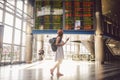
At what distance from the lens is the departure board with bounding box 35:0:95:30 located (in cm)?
2028

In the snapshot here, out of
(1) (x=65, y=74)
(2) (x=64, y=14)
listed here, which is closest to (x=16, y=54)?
(2) (x=64, y=14)

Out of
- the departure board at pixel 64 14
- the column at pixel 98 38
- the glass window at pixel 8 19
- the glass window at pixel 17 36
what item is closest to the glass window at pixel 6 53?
the glass window at pixel 17 36

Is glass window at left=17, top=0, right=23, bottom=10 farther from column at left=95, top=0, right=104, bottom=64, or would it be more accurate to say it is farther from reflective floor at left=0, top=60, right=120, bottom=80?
reflective floor at left=0, top=60, right=120, bottom=80

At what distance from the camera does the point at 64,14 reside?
20.8m

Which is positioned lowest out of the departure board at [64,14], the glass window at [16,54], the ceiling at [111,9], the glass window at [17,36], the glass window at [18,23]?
the glass window at [16,54]

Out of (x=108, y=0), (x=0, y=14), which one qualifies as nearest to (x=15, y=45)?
(x=0, y=14)

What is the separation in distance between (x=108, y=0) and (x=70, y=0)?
638 centimetres

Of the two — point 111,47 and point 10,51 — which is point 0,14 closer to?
point 10,51

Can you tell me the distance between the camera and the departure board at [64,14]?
66.5ft

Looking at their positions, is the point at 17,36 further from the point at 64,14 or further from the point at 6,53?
the point at 64,14

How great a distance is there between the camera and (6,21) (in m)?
14.5

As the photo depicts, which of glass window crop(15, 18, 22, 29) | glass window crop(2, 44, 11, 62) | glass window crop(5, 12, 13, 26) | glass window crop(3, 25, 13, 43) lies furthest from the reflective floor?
glass window crop(15, 18, 22, 29)

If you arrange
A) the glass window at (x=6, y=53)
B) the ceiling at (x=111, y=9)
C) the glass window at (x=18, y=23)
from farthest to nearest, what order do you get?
the ceiling at (x=111, y=9)
the glass window at (x=18, y=23)
the glass window at (x=6, y=53)

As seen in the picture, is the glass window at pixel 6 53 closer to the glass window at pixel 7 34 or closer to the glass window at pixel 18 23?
the glass window at pixel 7 34
